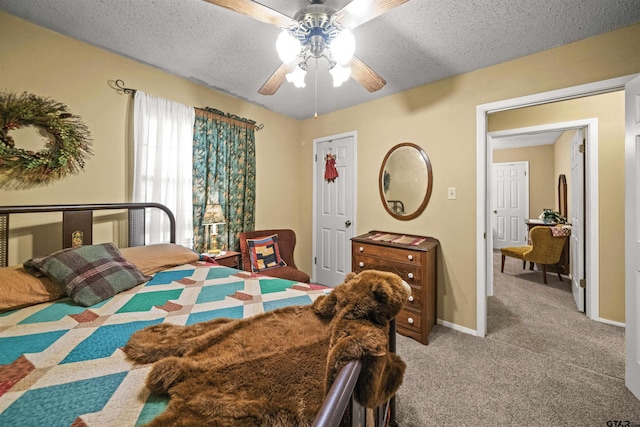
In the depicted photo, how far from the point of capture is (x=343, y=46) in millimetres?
1408

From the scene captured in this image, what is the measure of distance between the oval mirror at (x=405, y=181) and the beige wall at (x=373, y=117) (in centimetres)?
8

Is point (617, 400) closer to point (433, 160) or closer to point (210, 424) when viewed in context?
point (433, 160)

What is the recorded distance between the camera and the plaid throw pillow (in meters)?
1.36

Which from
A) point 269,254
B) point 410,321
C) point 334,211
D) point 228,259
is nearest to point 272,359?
point 410,321

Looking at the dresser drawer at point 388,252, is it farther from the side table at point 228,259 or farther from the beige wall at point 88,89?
the beige wall at point 88,89

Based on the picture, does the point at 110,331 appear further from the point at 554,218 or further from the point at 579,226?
the point at 554,218

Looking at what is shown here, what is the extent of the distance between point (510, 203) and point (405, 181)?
4773 mm

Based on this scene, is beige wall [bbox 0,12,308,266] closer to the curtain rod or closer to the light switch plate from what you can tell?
the curtain rod

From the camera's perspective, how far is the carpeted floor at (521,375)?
59.6 inches

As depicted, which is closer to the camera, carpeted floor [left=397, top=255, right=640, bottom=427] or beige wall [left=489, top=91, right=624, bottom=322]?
carpeted floor [left=397, top=255, right=640, bottom=427]

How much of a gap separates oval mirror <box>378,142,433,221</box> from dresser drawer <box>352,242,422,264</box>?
581 millimetres

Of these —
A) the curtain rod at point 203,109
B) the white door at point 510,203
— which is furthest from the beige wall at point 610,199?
the curtain rod at point 203,109

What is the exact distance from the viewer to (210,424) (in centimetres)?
60

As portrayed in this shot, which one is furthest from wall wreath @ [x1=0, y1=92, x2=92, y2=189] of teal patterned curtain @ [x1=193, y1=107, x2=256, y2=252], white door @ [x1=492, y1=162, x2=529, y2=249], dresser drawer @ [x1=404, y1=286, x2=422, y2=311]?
white door @ [x1=492, y1=162, x2=529, y2=249]
